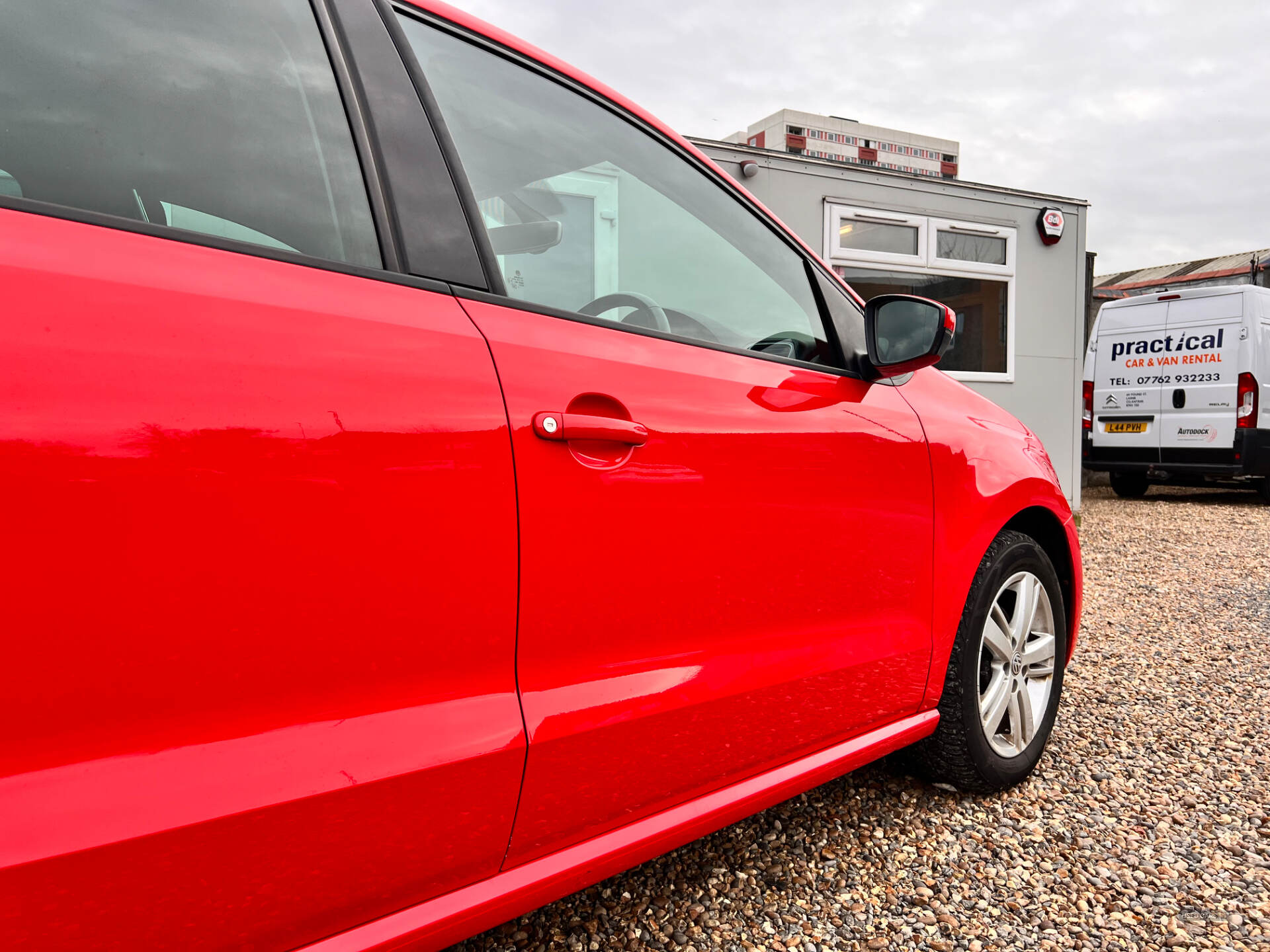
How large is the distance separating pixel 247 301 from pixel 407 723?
53 cm

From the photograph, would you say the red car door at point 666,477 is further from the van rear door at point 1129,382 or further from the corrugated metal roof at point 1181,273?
the corrugated metal roof at point 1181,273

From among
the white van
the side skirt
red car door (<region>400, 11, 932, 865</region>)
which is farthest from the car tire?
the white van

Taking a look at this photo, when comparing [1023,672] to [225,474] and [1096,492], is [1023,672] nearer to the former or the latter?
[225,474]

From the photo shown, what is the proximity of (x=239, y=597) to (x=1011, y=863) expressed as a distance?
1.89m

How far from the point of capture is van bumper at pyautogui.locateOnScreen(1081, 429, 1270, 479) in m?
9.30

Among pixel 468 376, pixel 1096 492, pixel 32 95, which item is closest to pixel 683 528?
pixel 468 376

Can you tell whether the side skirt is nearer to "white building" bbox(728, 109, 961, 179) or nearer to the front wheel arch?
the front wheel arch

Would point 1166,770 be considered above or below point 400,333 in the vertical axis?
below

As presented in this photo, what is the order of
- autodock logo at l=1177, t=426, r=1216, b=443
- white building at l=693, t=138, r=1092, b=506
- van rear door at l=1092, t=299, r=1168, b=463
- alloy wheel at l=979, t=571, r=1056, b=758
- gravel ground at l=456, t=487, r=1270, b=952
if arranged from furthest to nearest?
van rear door at l=1092, t=299, r=1168, b=463
autodock logo at l=1177, t=426, r=1216, b=443
white building at l=693, t=138, r=1092, b=506
alloy wheel at l=979, t=571, r=1056, b=758
gravel ground at l=456, t=487, r=1270, b=952

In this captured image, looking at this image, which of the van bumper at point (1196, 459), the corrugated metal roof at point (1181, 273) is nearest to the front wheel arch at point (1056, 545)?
the van bumper at point (1196, 459)

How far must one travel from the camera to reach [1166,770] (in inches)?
102

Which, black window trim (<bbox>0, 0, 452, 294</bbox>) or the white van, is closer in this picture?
black window trim (<bbox>0, 0, 452, 294</bbox>)

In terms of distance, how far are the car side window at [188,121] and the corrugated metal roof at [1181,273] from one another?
91.8 ft

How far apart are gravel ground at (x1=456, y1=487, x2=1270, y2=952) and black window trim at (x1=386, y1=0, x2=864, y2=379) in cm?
114
